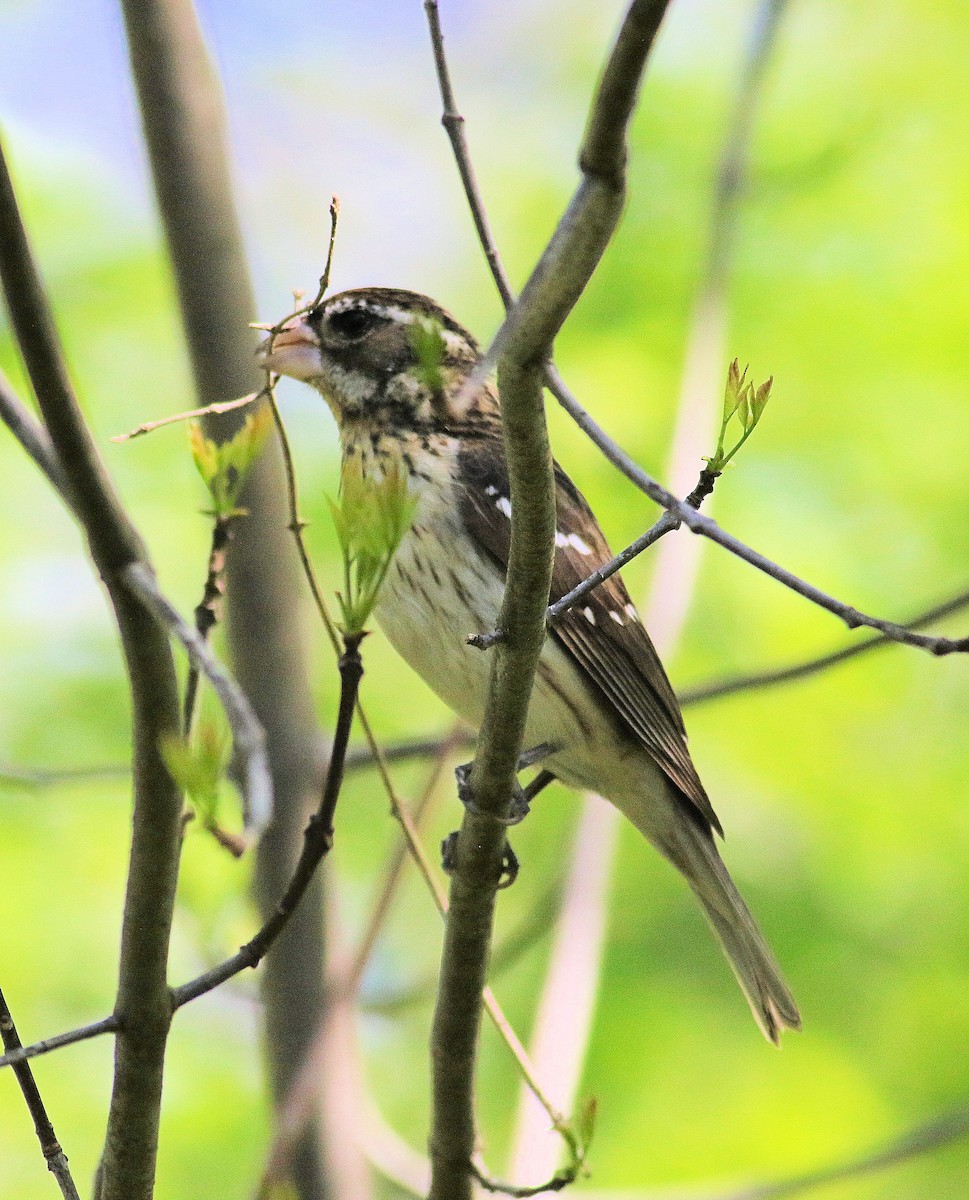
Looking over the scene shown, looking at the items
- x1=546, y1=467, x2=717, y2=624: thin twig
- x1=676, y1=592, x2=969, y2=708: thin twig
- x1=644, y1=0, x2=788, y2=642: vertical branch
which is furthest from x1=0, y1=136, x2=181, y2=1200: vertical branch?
x1=644, y1=0, x2=788, y2=642: vertical branch

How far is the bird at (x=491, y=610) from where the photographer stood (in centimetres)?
433

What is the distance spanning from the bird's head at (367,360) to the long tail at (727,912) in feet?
4.70

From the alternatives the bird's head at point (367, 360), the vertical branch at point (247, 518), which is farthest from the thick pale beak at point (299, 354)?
the vertical branch at point (247, 518)

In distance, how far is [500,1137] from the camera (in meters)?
6.64

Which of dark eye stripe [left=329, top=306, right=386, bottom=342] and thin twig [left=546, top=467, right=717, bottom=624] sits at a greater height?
dark eye stripe [left=329, top=306, right=386, bottom=342]

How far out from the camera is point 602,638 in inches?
181

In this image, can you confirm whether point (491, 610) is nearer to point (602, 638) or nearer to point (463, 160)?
point (602, 638)

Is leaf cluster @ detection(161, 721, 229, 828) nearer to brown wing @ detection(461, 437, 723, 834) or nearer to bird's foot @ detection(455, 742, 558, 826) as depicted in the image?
bird's foot @ detection(455, 742, 558, 826)

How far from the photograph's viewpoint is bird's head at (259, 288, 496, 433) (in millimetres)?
4758

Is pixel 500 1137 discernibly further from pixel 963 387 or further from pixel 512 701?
pixel 512 701

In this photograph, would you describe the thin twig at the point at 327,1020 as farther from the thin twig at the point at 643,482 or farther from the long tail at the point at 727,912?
the thin twig at the point at 643,482

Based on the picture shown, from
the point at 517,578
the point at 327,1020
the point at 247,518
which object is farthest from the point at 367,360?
the point at 517,578

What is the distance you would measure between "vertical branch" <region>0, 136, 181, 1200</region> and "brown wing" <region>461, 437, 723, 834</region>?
200 centimetres

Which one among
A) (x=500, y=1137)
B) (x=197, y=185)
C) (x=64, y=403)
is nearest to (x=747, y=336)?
(x=197, y=185)
